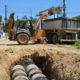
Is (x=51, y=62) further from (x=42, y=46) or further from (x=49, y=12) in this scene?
(x=49, y=12)

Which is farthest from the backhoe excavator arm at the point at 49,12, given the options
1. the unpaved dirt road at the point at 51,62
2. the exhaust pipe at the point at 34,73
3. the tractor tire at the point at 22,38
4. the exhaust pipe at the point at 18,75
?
the exhaust pipe at the point at 18,75

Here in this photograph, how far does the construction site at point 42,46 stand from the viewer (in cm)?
1265

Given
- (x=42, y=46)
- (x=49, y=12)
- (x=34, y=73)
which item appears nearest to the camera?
(x=34, y=73)

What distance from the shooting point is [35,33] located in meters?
26.0

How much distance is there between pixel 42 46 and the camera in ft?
68.9

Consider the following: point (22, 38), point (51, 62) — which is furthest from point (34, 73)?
point (22, 38)

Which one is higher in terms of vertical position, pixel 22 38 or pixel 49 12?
pixel 49 12

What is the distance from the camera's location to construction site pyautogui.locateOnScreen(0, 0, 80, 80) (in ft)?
41.5

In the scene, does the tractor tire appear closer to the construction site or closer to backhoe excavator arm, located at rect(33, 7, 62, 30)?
the construction site

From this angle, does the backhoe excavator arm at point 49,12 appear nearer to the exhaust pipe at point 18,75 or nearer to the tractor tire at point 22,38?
the tractor tire at point 22,38

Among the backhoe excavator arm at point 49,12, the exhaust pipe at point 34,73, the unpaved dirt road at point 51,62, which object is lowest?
the exhaust pipe at point 34,73

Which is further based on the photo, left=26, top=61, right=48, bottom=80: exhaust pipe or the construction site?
the construction site

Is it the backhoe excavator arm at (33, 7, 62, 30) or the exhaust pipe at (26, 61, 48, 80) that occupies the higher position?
the backhoe excavator arm at (33, 7, 62, 30)

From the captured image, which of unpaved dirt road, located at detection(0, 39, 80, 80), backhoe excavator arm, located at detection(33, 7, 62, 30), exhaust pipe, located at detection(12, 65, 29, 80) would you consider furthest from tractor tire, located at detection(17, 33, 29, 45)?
exhaust pipe, located at detection(12, 65, 29, 80)
